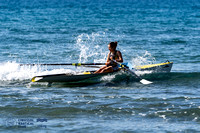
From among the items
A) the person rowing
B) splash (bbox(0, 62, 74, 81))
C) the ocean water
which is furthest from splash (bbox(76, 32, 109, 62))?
the person rowing

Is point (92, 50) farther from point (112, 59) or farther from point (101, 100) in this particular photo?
point (101, 100)

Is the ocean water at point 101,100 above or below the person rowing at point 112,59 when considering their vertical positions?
below

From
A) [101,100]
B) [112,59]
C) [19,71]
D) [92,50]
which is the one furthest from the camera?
[92,50]

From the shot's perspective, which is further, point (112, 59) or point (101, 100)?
point (112, 59)

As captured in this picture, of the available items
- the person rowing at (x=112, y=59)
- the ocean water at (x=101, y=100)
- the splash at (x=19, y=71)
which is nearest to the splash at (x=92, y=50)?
the ocean water at (x=101, y=100)

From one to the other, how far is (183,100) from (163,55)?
33.0 ft

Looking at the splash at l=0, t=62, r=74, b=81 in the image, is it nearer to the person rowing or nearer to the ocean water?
the ocean water

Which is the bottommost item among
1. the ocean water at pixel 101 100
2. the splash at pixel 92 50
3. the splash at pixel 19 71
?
the ocean water at pixel 101 100

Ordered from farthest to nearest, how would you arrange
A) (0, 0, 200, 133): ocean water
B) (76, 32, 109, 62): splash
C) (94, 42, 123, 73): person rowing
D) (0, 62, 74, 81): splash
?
(76, 32, 109, 62): splash, (0, 62, 74, 81): splash, (94, 42, 123, 73): person rowing, (0, 0, 200, 133): ocean water

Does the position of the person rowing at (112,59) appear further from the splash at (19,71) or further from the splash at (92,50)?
the splash at (92,50)

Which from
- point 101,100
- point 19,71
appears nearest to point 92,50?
point 19,71

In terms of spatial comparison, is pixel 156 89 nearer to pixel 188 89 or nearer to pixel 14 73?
pixel 188 89

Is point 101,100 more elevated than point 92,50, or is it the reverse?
point 92,50

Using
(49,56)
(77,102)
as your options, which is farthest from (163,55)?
(77,102)
